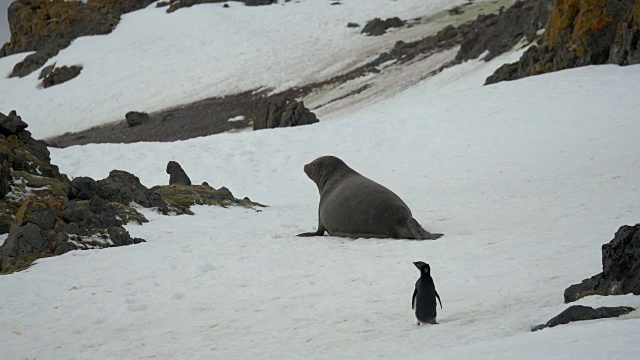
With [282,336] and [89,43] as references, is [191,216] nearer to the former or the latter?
[282,336]

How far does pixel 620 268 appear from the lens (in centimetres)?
759

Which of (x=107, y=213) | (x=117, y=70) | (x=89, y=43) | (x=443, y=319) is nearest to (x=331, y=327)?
(x=443, y=319)

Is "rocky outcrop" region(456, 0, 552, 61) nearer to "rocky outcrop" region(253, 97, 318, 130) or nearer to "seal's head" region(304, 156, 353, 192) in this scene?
"rocky outcrop" region(253, 97, 318, 130)

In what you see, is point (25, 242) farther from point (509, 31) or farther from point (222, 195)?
point (509, 31)

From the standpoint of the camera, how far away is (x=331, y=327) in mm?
8570

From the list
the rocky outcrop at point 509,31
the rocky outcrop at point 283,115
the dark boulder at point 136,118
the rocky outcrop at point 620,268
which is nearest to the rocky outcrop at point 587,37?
the rocky outcrop at point 509,31

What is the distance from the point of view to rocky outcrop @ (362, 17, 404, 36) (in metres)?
64.7

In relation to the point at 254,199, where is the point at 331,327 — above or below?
above

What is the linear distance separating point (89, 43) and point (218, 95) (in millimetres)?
23577

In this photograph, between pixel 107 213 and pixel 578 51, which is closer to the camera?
pixel 107 213

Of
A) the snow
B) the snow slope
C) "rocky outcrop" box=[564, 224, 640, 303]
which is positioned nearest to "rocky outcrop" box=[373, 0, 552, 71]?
the snow

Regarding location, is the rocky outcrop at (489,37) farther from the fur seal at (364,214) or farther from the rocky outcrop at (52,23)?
the rocky outcrop at (52,23)

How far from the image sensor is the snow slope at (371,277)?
7664 millimetres

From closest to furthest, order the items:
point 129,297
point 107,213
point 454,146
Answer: point 129,297
point 107,213
point 454,146
